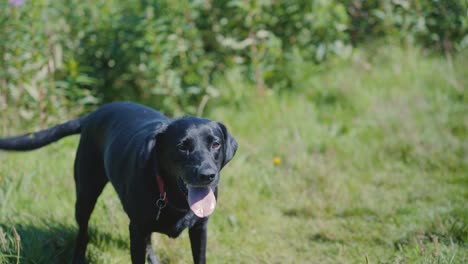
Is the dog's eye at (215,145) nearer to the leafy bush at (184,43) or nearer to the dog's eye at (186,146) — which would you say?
the dog's eye at (186,146)

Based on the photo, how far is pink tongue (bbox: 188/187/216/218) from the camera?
2855 mm

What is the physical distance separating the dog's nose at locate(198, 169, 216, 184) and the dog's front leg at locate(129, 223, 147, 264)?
511 mm

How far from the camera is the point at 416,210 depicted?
13.7 ft

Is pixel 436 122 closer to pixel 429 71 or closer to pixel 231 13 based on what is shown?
pixel 429 71

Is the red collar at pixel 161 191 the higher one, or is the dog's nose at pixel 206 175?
the dog's nose at pixel 206 175

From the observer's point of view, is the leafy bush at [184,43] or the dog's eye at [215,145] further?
the leafy bush at [184,43]

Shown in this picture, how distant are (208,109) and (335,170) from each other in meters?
1.74

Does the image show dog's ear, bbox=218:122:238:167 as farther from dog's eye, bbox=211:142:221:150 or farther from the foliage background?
the foliage background

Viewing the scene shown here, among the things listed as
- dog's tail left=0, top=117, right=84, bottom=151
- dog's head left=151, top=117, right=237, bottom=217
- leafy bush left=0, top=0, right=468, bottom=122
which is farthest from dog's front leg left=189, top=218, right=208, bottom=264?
leafy bush left=0, top=0, right=468, bottom=122

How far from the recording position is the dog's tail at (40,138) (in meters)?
3.73

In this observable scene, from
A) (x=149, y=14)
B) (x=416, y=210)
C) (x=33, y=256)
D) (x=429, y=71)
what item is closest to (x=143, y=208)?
(x=33, y=256)

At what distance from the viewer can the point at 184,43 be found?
5910 millimetres

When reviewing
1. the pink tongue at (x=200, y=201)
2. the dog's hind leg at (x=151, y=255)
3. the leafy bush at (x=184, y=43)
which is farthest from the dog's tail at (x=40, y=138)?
the leafy bush at (x=184, y=43)

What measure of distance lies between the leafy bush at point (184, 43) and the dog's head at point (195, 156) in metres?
2.36
